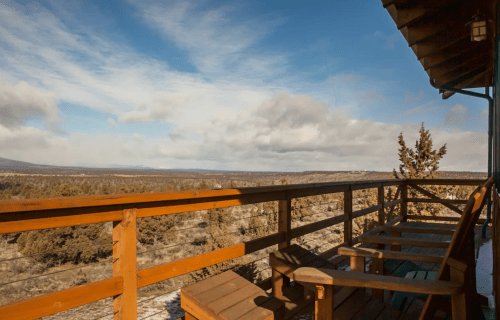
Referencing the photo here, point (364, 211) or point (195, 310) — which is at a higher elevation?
point (364, 211)

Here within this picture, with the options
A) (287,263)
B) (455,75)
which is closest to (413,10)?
(455,75)

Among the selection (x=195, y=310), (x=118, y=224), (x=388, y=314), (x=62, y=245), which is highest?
(x=118, y=224)

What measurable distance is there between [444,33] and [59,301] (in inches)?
180

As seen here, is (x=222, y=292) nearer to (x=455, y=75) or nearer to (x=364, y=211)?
(x=364, y=211)

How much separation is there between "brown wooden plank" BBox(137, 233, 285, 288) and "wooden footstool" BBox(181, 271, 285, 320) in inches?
5.3

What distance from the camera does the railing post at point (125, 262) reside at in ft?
5.43

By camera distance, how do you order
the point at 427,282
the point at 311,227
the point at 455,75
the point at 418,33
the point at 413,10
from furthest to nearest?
1. the point at 455,75
2. the point at 418,33
3. the point at 311,227
4. the point at 413,10
5. the point at 427,282

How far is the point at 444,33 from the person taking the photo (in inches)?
138

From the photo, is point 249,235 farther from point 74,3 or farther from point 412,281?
point 74,3

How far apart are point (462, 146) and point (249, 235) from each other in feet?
36.8

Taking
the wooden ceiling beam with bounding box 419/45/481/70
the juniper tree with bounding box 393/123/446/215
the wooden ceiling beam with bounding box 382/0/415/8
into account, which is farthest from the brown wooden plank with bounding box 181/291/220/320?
the juniper tree with bounding box 393/123/446/215

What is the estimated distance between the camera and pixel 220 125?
82750 mm

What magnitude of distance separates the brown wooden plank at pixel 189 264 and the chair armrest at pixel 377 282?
37.3 inches

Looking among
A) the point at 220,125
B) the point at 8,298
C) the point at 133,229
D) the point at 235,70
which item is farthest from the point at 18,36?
the point at 220,125
